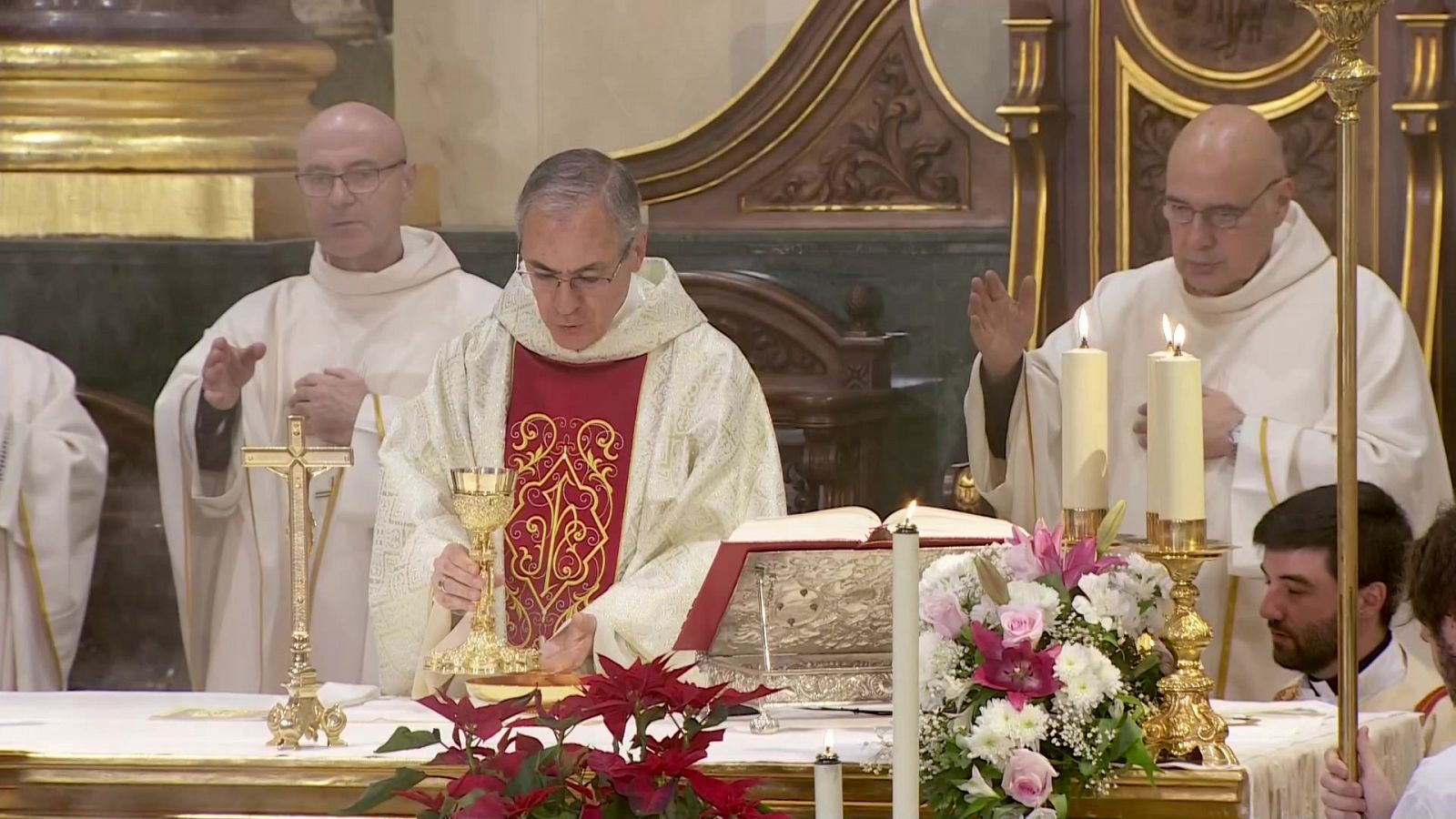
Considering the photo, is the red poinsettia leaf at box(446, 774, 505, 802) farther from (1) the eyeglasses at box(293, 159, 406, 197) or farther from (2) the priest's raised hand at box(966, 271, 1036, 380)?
(1) the eyeglasses at box(293, 159, 406, 197)

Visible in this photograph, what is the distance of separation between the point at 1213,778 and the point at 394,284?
377 cm

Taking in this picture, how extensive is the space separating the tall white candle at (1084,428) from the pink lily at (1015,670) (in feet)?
0.87

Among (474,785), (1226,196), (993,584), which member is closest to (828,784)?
(474,785)

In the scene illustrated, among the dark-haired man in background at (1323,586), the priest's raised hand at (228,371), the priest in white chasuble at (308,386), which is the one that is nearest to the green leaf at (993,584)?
the dark-haired man in background at (1323,586)

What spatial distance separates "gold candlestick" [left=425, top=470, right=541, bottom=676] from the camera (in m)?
3.49

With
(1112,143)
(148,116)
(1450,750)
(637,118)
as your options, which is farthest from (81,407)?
(1450,750)

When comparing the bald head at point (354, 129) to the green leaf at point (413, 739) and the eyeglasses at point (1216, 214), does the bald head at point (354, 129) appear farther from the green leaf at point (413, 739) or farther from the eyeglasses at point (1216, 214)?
the green leaf at point (413, 739)

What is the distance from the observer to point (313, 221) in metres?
6.44

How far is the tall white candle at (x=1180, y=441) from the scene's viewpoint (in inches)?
120

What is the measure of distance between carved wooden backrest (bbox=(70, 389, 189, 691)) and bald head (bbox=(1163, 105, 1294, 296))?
298cm

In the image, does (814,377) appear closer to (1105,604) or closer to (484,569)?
(484,569)

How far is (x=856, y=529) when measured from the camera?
3545mm

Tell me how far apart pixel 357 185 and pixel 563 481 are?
6.81 feet

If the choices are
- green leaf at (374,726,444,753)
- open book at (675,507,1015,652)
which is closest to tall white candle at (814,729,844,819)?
green leaf at (374,726,444,753)
